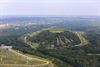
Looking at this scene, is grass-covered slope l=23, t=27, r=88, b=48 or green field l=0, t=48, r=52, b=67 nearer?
green field l=0, t=48, r=52, b=67

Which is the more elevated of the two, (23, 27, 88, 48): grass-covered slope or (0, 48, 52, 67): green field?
(0, 48, 52, 67): green field

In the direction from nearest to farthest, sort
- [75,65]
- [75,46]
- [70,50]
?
[75,65]
[70,50]
[75,46]

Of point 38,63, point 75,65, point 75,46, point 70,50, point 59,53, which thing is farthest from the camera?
point 75,46

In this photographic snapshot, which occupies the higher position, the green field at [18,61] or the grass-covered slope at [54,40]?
the green field at [18,61]

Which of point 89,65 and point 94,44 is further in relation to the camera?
point 94,44

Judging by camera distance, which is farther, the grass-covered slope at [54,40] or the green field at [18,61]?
the grass-covered slope at [54,40]

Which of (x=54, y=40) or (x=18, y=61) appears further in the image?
(x=54, y=40)

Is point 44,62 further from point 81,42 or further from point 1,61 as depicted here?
point 81,42

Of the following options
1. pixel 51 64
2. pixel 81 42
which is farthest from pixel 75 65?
pixel 81 42

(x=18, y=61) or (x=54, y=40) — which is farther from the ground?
(x=18, y=61)
